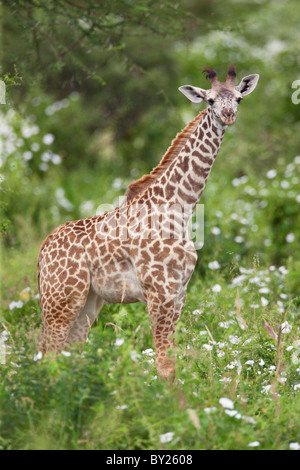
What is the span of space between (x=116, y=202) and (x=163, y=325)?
5.33 meters

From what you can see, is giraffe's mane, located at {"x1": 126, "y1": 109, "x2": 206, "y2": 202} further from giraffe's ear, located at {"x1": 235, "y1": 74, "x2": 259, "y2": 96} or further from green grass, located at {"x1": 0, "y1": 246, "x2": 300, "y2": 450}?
green grass, located at {"x1": 0, "y1": 246, "x2": 300, "y2": 450}

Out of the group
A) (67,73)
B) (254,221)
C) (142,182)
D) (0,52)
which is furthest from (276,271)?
(67,73)

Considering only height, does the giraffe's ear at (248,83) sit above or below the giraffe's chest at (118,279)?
above

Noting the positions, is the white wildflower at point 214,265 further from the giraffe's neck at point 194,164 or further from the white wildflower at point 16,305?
the giraffe's neck at point 194,164

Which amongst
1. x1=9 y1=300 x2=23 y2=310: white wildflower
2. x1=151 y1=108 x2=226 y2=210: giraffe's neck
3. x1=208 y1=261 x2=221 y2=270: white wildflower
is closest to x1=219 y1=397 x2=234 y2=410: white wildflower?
x1=151 y1=108 x2=226 y2=210: giraffe's neck

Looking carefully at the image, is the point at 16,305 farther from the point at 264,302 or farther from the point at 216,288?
the point at 264,302

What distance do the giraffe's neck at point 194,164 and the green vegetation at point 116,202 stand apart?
3.29 feet

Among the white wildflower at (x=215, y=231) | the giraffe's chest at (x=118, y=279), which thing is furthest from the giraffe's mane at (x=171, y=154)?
the white wildflower at (x=215, y=231)

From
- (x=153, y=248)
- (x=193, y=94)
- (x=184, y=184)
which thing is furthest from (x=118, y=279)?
(x=193, y=94)

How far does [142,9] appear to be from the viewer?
23.0 ft

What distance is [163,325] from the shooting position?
539cm

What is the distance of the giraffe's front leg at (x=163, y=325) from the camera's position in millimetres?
5312

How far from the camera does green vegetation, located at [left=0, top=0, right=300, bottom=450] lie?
4.50 m
